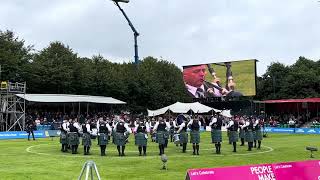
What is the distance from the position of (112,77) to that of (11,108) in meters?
23.0

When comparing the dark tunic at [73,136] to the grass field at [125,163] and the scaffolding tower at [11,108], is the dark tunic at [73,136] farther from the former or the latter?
the scaffolding tower at [11,108]

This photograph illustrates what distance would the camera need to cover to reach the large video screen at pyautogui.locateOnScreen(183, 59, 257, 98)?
2301 inches

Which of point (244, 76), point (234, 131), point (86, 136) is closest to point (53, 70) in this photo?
point (244, 76)

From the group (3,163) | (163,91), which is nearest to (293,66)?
(163,91)

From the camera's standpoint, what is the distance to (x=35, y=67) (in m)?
65.4

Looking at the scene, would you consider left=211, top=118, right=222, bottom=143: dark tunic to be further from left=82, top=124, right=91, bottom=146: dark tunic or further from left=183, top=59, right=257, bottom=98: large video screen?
left=183, top=59, right=257, bottom=98: large video screen

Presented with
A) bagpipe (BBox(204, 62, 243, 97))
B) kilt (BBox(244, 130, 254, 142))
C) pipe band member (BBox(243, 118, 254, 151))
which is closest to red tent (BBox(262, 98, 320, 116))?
bagpipe (BBox(204, 62, 243, 97))

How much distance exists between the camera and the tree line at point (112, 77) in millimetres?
65625

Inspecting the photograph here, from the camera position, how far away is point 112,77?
73.0 m

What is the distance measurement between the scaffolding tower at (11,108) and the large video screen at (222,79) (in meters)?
21.5

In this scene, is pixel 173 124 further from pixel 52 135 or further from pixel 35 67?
pixel 35 67

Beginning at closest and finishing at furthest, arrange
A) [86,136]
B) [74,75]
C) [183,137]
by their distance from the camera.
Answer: [86,136], [183,137], [74,75]

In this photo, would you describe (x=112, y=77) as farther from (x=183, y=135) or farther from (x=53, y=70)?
(x=183, y=135)

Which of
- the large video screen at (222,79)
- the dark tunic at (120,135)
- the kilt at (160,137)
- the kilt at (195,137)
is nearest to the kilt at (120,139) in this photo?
the dark tunic at (120,135)
